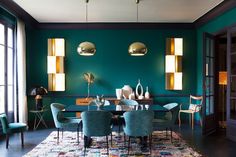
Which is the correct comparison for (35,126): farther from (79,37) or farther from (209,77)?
(209,77)

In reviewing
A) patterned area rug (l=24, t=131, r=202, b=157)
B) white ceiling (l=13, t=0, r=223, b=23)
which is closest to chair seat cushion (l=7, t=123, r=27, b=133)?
patterned area rug (l=24, t=131, r=202, b=157)

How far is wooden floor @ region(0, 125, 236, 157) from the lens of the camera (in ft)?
15.9

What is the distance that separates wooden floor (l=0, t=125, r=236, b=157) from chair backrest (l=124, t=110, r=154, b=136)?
115cm

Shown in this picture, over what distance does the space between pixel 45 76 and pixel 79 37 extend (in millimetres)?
1563

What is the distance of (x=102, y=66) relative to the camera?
26.7 feet

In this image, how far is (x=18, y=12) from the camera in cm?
650

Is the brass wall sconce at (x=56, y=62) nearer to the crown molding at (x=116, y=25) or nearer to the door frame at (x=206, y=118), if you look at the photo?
the crown molding at (x=116, y=25)

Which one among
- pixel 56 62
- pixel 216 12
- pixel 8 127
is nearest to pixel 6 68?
pixel 56 62

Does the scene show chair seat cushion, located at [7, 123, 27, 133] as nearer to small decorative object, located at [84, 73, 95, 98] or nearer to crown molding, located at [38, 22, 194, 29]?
small decorative object, located at [84, 73, 95, 98]

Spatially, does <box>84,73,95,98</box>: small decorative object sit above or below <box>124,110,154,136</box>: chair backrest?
above

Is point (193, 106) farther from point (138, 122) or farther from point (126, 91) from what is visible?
point (138, 122)

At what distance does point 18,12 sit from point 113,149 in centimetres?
401

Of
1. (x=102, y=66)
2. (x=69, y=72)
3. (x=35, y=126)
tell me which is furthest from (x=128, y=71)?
(x=35, y=126)

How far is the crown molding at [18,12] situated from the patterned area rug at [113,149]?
304 centimetres
